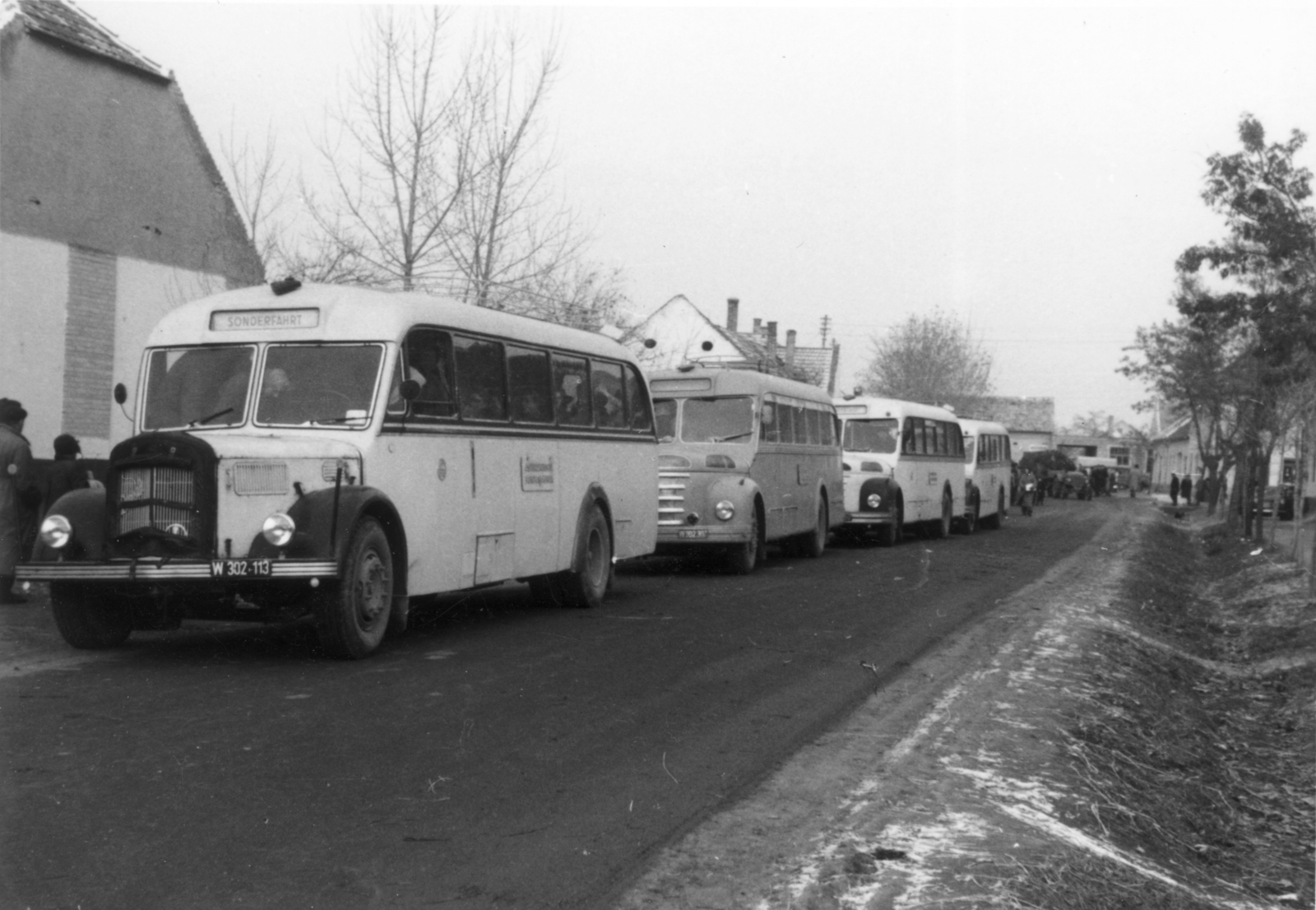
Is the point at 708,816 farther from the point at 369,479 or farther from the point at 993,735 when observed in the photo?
the point at 369,479

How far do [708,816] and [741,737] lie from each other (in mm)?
1739

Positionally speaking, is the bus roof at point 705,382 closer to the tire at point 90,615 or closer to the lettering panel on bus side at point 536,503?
the lettering panel on bus side at point 536,503

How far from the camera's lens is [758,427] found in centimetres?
1989

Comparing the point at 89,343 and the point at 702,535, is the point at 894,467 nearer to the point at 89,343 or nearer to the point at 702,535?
the point at 702,535

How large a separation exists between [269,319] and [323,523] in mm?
1980

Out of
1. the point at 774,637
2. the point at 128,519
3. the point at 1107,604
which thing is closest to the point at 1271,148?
the point at 1107,604

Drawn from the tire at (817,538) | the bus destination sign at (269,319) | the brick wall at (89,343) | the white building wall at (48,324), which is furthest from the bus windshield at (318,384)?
the tire at (817,538)

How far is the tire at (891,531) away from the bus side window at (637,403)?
11833 millimetres

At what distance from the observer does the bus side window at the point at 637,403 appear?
15344 millimetres

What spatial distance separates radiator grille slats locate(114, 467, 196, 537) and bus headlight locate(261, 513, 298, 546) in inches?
18.8

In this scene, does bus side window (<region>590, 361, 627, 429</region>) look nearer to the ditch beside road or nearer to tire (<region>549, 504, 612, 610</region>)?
tire (<region>549, 504, 612, 610</region>)

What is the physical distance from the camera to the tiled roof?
795 inches

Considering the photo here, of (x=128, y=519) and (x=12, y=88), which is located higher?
(x=12, y=88)

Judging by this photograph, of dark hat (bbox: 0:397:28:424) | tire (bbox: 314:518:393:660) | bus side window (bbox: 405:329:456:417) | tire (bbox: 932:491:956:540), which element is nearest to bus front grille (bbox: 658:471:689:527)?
bus side window (bbox: 405:329:456:417)
